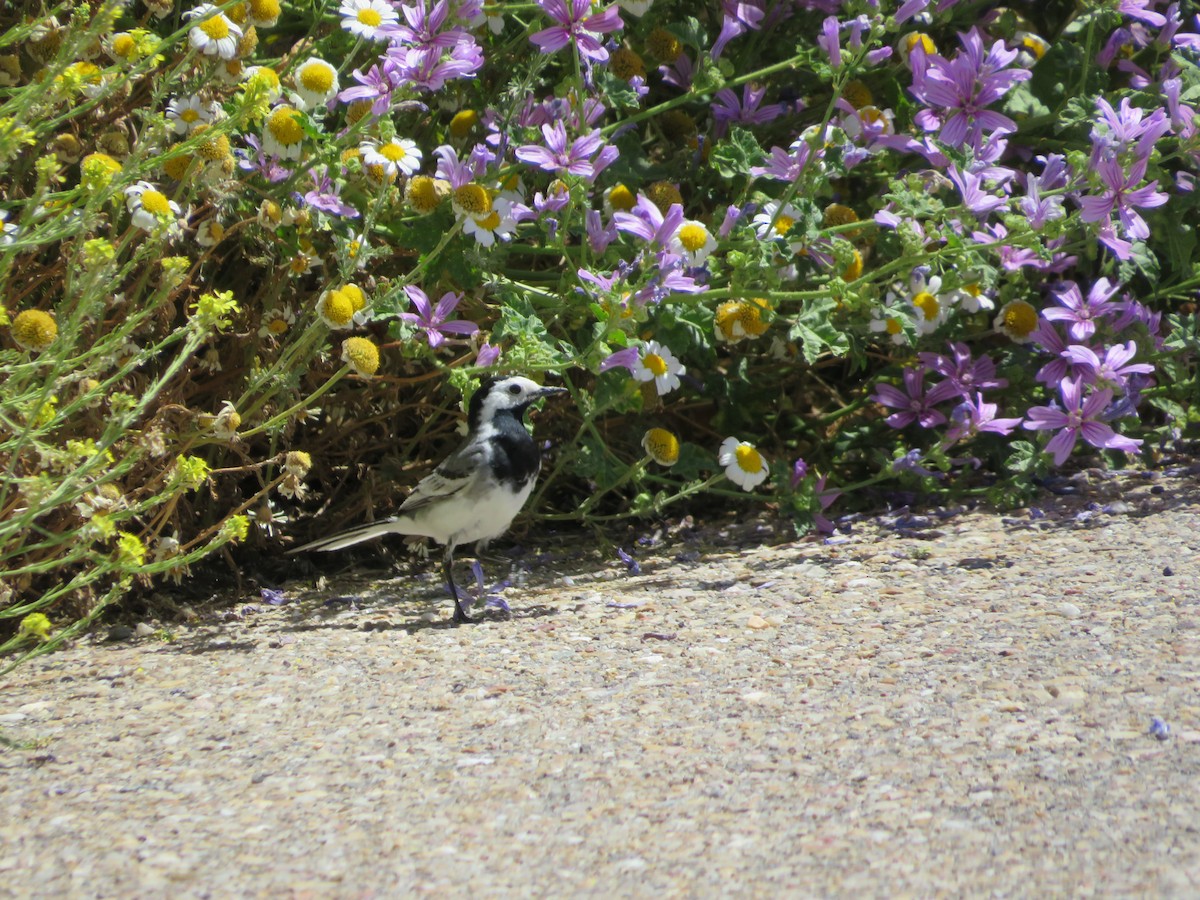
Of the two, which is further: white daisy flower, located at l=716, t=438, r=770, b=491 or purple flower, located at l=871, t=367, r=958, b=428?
purple flower, located at l=871, t=367, r=958, b=428

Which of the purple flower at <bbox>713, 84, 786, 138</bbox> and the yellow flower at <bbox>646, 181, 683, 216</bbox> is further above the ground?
the purple flower at <bbox>713, 84, 786, 138</bbox>

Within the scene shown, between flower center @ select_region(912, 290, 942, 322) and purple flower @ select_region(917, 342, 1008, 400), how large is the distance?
37 cm

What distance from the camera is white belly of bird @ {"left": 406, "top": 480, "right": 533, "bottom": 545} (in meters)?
4.66

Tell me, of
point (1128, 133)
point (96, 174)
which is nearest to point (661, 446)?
point (1128, 133)

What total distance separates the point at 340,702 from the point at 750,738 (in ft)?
3.42

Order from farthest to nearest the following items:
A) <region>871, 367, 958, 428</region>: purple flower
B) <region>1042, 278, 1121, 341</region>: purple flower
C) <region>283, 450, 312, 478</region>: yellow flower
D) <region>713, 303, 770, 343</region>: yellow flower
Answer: <region>871, 367, 958, 428</region>: purple flower < <region>1042, 278, 1121, 341</region>: purple flower < <region>713, 303, 770, 343</region>: yellow flower < <region>283, 450, 312, 478</region>: yellow flower

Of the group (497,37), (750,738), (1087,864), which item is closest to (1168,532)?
(750,738)

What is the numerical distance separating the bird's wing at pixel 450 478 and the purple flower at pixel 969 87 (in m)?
1.78

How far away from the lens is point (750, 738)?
327cm

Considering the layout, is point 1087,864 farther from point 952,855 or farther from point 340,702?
point 340,702

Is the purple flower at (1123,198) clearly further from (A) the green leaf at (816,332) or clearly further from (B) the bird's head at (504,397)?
(B) the bird's head at (504,397)

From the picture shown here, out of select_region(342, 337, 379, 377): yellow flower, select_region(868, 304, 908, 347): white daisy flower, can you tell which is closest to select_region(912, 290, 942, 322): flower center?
select_region(868, 304, 908, 347): white daisy flower

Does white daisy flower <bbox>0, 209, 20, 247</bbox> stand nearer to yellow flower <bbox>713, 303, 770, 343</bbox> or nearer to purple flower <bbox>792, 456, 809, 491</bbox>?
yellow flower <bbox>713, 303, 770, 343</bbox>

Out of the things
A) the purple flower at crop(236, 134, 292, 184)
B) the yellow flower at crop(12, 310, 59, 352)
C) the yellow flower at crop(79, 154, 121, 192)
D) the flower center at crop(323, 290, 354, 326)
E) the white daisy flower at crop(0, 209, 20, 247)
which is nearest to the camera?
the yellow flower at crop(79, 154, 121, 192)
